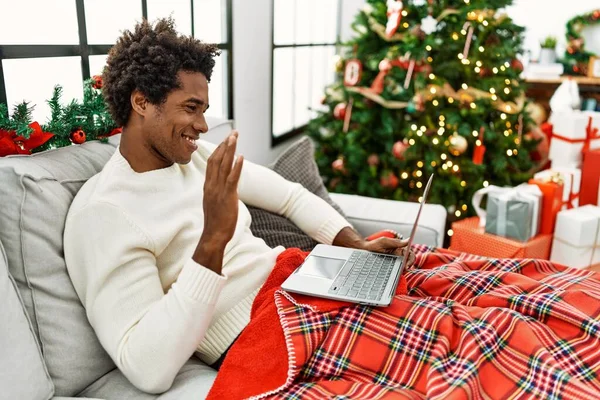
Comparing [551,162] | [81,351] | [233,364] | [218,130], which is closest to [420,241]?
[218,130]

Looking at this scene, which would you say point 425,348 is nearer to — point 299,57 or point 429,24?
point 429,24

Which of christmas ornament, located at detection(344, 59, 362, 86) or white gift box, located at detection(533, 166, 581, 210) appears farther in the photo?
christmas ornament, located at detection(344, 59, 362, 86)

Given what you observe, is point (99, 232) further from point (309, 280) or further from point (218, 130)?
point (218, 130)

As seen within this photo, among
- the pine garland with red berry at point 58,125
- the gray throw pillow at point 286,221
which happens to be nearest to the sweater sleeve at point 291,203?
the gray throw pillow at point 286,221

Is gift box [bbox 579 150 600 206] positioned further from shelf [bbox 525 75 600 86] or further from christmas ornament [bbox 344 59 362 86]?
shelf [bbox 525 75 600 86]

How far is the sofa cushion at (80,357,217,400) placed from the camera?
1.01 metres

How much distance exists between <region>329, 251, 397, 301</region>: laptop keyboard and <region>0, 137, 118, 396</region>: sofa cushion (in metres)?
0.49

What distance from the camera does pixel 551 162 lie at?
3.09 metres

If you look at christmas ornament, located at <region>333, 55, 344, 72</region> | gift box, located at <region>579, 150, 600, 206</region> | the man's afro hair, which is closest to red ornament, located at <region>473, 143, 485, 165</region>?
gift box, located at <region>579, 150, 600, 206</region>

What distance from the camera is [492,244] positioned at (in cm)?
243

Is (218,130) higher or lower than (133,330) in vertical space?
higher

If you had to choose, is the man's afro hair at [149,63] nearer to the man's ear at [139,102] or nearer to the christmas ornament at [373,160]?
the man's ear at [139,102]

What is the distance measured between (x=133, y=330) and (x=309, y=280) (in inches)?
14.1

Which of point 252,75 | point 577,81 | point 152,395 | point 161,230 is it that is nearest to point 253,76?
point 252,75
